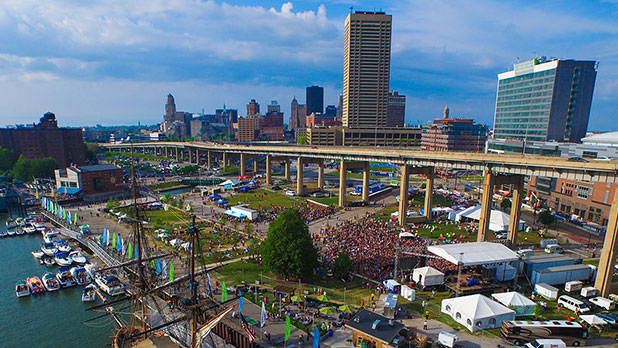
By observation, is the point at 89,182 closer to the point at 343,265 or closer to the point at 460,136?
the point at 343,265

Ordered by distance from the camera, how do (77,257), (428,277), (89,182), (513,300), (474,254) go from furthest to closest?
(89,182) < (77,257) < (474,254) < (428,277) < (513,300)

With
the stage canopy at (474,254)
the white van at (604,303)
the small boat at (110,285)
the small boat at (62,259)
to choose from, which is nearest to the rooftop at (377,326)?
the stage canopy at (474,254)

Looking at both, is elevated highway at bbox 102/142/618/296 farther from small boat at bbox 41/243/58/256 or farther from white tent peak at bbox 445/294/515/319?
small boat at bbox 41/243/58/256

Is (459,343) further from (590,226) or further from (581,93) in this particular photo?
(581,93)

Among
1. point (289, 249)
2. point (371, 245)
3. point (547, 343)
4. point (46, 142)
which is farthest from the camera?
point (46, 142)

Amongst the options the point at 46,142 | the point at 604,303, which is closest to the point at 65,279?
the point at 604,303

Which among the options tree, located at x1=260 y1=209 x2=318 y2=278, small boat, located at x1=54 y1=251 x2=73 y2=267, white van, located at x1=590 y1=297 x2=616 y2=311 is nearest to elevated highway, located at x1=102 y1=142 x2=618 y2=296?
white van, located at x1=590 y1=297 x2=616 y2=311
